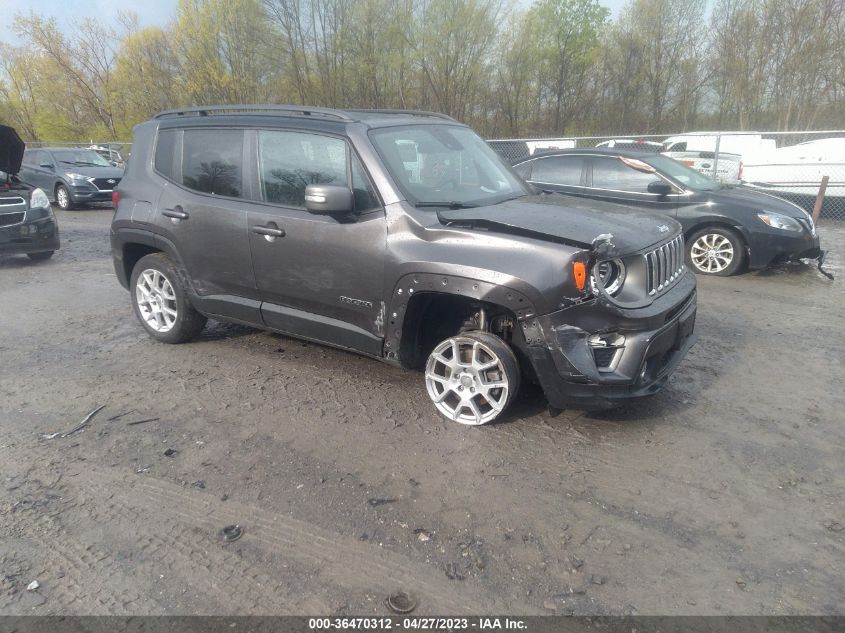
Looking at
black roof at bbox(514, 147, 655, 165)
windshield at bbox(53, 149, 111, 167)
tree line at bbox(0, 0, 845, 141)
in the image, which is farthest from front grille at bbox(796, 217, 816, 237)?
tree line at bbox(0, 0, 845, 141)

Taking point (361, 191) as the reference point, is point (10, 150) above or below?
above

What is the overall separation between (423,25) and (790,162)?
21414mm

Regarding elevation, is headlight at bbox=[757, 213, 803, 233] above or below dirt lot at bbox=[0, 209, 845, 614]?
above

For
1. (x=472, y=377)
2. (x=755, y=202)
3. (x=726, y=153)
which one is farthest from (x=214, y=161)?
(x=726, y=153)

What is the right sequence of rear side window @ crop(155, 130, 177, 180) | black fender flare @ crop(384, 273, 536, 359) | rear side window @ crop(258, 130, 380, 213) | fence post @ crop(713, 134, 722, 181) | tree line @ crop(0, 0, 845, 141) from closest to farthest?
1. black fender flare @ crop(384, 273, 536, 359)
2. rear side window @ crop(258, 130, 380, 213)
3. rear side window @ crop(155, 130, 177, 180)
4. fence post @ crop(713, 134, 722, 181)
5. tree line @ crop(0, 0, 845, 141)

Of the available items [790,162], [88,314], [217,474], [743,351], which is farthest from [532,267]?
[790,162]

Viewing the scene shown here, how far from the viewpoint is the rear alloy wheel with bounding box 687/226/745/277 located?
8.23 metres

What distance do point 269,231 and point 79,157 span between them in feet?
51.8

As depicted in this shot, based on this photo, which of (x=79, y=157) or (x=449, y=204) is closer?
(x=449, y=204)

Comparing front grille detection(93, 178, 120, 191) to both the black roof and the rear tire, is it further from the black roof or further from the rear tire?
the rear tire

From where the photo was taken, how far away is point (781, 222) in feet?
25.9

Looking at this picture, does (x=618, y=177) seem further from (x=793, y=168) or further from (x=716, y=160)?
(x=793, y=168)

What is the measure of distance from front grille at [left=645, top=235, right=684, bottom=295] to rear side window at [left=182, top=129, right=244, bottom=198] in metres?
3.04

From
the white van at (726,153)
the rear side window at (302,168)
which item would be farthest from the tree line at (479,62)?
the rear side window at (302,168)
